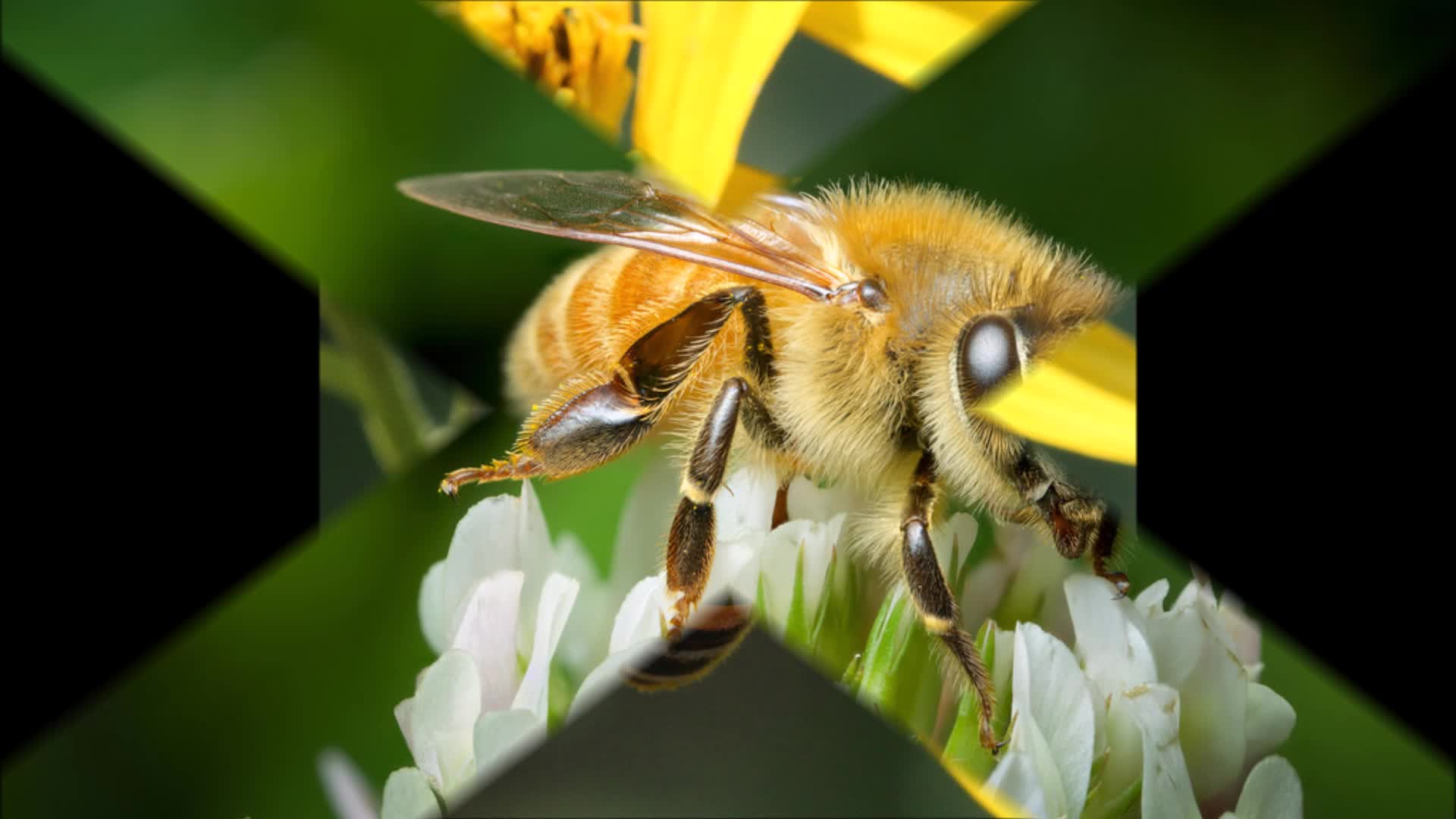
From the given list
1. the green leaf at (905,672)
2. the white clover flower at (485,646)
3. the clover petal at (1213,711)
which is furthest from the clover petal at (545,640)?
the clover petal at (1213,711)

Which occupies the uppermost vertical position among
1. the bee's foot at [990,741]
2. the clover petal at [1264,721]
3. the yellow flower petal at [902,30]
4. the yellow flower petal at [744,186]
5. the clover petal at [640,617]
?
the yellow flower petal at [902,30]

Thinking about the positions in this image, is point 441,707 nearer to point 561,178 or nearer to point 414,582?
point 414,582

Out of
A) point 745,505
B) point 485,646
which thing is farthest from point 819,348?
point 485,646

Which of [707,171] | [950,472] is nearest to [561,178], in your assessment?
[707,171]

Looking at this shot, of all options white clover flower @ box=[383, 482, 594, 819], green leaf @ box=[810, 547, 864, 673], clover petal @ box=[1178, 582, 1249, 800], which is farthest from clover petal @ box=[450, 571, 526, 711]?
clover petal @ box=[1178, 582, 1249, 800]

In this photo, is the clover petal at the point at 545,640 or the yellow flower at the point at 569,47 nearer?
the clover petal at the point at 545,640

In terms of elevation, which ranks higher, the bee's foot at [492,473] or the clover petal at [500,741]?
the bee's foot at [492,473]

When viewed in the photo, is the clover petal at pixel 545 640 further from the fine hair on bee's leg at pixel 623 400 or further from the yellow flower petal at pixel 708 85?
the yellow flower petal at pixel 708 85
